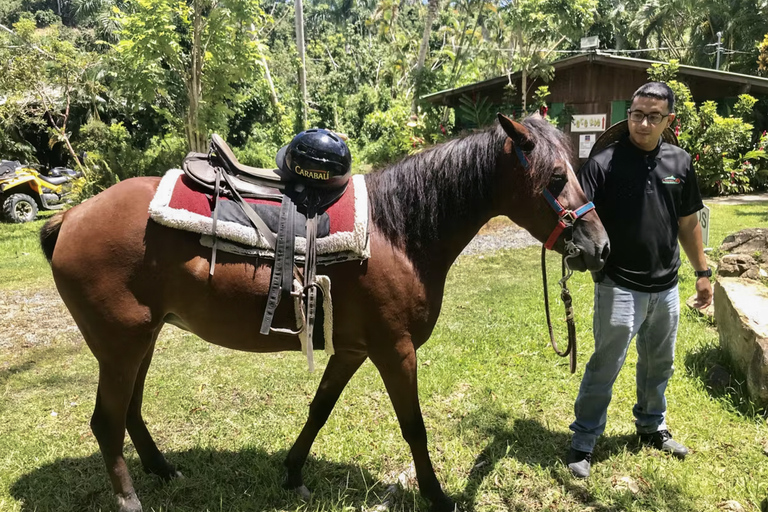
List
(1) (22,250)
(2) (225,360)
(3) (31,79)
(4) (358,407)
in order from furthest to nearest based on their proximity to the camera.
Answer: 1. (3) (31,79)
2. (1) (22,250)
3. (2) (225,360)
4. (4) (358,407)

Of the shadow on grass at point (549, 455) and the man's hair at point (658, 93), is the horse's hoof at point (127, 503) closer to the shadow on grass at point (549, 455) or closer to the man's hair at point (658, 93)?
the shadow on grass at point (549, 455)

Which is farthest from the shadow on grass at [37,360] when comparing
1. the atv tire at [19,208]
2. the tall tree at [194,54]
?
the atv tire at [19,208]

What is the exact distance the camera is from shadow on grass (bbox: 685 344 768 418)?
337cm

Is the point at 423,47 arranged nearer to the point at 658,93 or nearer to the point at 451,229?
the point at 658,93

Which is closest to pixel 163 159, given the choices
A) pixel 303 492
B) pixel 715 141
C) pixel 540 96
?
pixel 540 96

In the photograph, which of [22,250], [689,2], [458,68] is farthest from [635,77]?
[689,2]

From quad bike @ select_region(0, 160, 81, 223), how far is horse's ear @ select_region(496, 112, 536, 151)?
1232 cm

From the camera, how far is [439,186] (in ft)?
7.51

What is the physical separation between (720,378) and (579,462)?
1.61 meters

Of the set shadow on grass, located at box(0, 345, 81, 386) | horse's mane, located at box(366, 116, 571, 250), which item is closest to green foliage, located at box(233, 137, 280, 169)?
shadow on grass, located at box(0, 345, 81, 386)

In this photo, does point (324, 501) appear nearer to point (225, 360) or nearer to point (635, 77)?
point (225, 360)

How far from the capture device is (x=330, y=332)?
2.26 meters

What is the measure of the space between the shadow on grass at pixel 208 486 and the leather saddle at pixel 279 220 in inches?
36.1

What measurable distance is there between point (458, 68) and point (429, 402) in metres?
22.0
